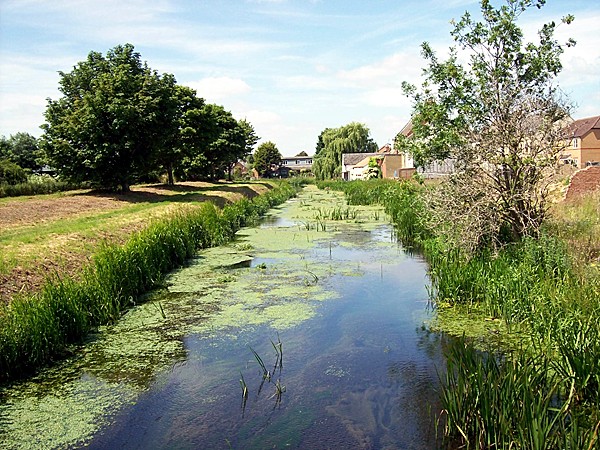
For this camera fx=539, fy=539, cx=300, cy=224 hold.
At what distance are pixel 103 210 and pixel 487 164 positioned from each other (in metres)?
12.2

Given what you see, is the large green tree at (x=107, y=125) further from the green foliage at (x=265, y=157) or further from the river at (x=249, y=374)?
the green foliage at (x=265, y=157)

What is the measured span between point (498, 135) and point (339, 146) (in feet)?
190

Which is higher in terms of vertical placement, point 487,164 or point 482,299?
point 487,164

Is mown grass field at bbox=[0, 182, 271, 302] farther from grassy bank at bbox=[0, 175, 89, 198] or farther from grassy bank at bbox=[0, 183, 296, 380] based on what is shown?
grassy bank at bbox=[0, 175, 89, 198]

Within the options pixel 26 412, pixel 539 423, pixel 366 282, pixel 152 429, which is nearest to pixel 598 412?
pixel 539 423

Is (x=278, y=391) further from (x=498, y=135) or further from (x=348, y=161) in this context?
(x=348, y=161)

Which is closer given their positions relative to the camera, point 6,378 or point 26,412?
point 26,412

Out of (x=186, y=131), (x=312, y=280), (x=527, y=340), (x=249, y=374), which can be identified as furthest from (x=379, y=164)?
(x=249, y=374)

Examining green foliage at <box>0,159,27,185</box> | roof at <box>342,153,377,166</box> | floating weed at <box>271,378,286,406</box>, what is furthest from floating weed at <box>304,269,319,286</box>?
roof at <box>342,153,377,166</box>

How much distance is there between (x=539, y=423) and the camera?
149 inches

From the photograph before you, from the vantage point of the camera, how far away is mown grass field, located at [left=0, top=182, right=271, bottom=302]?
794cm

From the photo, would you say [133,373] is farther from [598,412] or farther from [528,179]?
[528,179]

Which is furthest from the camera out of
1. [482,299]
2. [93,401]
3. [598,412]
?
[482,299]

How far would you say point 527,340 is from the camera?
6.35 m
